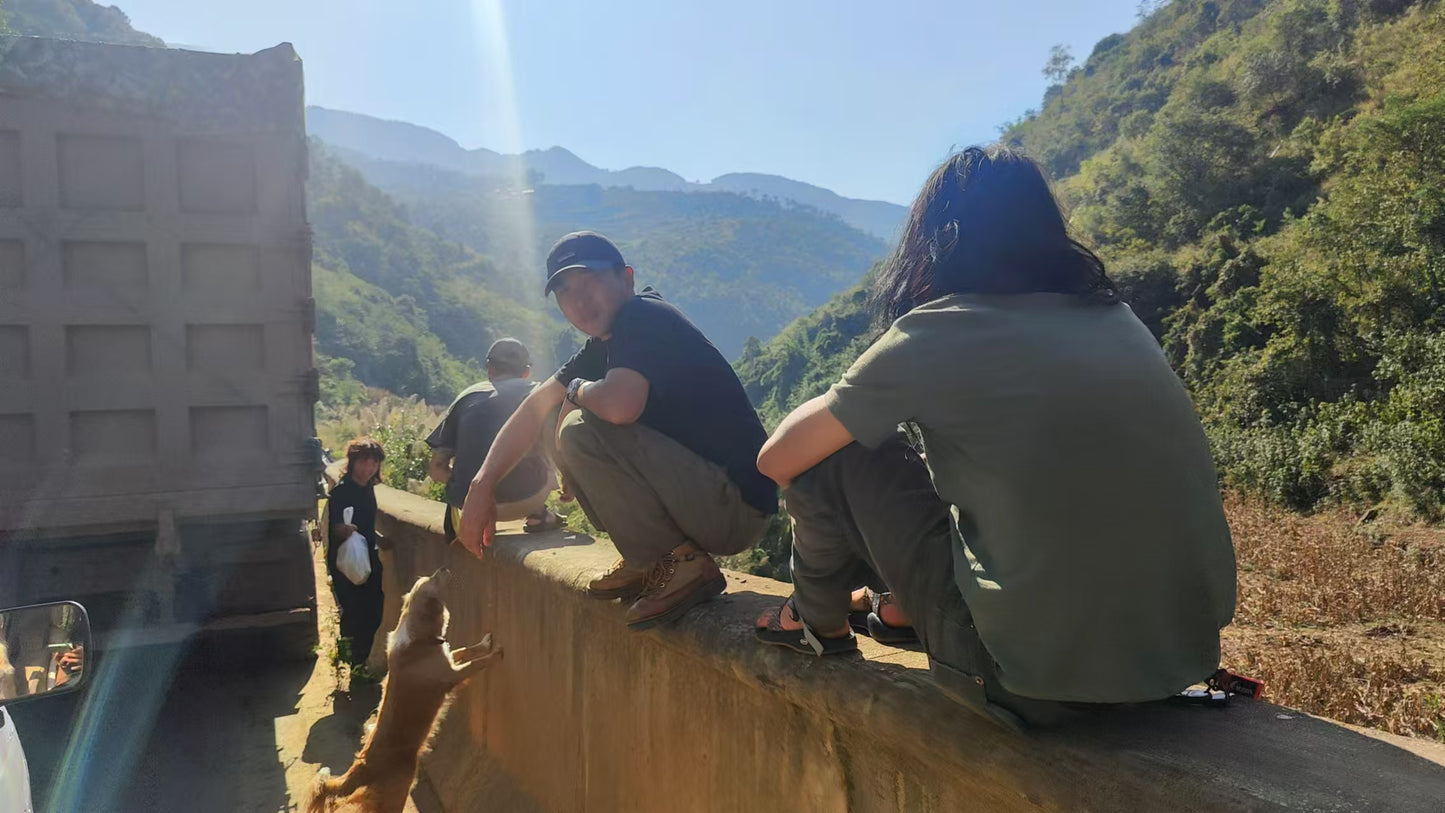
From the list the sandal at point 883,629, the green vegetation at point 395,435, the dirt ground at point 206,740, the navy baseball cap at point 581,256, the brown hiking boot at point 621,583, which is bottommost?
the dirt ground at point 206,740

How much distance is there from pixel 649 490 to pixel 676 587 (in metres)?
0.32

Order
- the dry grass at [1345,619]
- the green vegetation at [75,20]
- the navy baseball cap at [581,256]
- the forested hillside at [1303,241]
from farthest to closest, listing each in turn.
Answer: the green vegetation at [75,20], the forested hillside at [1303,241], the dry grass at [1345,619], the navy baseball cap at [581,256]

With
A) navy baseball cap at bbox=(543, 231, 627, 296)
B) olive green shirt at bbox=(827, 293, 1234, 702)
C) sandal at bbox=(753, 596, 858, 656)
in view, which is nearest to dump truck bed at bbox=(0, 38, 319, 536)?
navy baseball cap at bbox=(543, 231, 627, 296)

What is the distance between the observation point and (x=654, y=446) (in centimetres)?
284

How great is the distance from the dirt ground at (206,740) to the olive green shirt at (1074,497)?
3.63 metres

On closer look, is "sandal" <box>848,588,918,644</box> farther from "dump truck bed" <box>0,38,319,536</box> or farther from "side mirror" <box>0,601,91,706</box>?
"dump truck bed" <box>0,38,319,536</box>

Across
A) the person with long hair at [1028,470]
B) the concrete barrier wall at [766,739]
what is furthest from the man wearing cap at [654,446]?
the person with long hair at [1028,470]

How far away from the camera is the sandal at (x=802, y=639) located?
6.97 feet

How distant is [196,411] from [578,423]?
11.8 feet

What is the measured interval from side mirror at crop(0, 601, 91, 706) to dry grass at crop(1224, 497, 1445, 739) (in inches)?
193

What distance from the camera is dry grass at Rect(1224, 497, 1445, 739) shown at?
179 inches

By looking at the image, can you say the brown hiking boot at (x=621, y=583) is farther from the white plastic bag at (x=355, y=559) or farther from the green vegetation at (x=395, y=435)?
the green vegetation at (x=395, y=435)

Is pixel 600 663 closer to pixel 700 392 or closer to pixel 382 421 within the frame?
pixel 700 392

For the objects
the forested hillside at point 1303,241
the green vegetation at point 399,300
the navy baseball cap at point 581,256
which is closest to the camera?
the navy baseball cap at point 581,256
